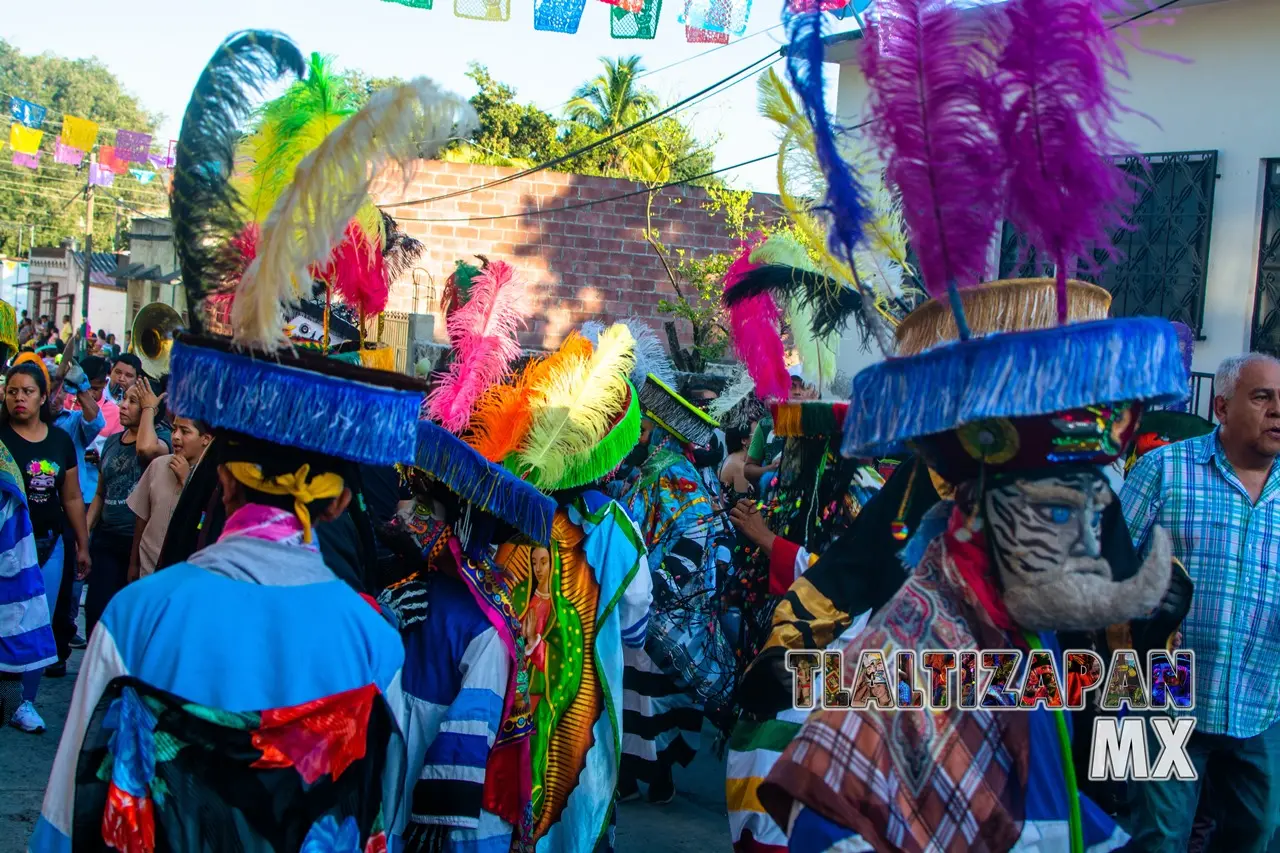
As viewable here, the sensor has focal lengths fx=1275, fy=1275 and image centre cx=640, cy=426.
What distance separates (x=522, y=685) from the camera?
4.39 metres

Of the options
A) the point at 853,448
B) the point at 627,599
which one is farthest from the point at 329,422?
the point at 627,599

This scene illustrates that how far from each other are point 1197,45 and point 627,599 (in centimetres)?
845

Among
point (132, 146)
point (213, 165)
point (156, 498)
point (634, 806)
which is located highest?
point (132, 146)

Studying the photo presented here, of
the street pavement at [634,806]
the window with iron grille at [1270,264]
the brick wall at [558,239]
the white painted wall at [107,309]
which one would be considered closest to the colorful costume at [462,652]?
the street pavement at [634,806]

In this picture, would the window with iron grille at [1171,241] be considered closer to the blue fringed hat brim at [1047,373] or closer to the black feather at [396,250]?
the black feather at [396,250]

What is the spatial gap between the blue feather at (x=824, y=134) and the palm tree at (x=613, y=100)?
24613 millimetres

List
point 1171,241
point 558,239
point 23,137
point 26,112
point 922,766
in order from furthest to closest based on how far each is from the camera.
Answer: point 23,137 < point 26,112 < point 558,239 < point 1171,241 < point 922,766

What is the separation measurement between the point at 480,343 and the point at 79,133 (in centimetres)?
2246

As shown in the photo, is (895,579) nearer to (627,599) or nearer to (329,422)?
(329,422)

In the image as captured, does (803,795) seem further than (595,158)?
No

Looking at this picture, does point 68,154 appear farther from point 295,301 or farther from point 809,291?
point 295,301

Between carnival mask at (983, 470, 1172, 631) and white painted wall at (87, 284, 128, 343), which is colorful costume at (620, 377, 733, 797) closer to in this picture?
carnival mask at (983, 470, 1172, 631)

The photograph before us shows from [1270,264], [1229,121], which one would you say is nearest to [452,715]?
[1270,264]

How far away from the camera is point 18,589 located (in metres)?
Answer: 6.69
